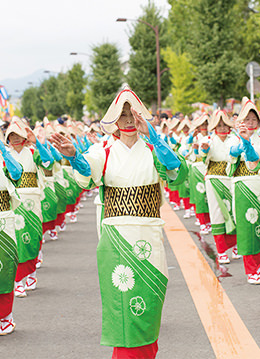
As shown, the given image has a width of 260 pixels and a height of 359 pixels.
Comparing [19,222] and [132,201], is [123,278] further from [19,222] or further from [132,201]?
[19,222]

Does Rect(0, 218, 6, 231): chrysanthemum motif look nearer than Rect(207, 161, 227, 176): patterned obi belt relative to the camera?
Yes

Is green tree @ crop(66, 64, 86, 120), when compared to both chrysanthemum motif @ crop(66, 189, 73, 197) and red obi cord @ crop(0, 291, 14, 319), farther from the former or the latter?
red obi cord @ crop(0, 291, 14, 319)

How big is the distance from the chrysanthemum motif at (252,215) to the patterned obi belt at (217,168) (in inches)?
58.9

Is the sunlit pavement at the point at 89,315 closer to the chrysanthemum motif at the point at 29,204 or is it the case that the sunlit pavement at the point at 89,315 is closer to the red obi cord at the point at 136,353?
the red obi cord at the point at 136,353

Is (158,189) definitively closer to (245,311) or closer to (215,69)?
(245,311)

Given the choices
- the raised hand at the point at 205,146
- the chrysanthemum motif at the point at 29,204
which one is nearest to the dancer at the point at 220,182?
the raised hand at the point at 205,146

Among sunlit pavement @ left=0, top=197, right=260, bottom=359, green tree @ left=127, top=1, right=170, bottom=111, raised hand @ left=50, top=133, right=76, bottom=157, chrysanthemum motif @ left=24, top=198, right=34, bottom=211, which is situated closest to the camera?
raised hand @ left=50, top=133, right=76, bottom=157

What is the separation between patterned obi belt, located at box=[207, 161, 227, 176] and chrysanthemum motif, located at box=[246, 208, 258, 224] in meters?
1.50

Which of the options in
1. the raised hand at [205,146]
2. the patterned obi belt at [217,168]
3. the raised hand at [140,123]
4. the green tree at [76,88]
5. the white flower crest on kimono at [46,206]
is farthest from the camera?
the green tree at [76,88]

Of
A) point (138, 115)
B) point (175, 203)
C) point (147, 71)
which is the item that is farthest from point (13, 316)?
point (147, 71)

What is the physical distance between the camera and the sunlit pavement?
18.4ft

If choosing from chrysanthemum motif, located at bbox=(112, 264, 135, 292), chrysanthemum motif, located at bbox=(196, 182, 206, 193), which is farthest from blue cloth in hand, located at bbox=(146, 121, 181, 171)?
chrysanthemum motif, located at bbox=(196, 182, 206, 193)

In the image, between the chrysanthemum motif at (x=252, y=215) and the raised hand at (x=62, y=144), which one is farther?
the chrysanthemum motif at (x=252, y=215)

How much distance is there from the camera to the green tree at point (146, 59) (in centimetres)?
5266
